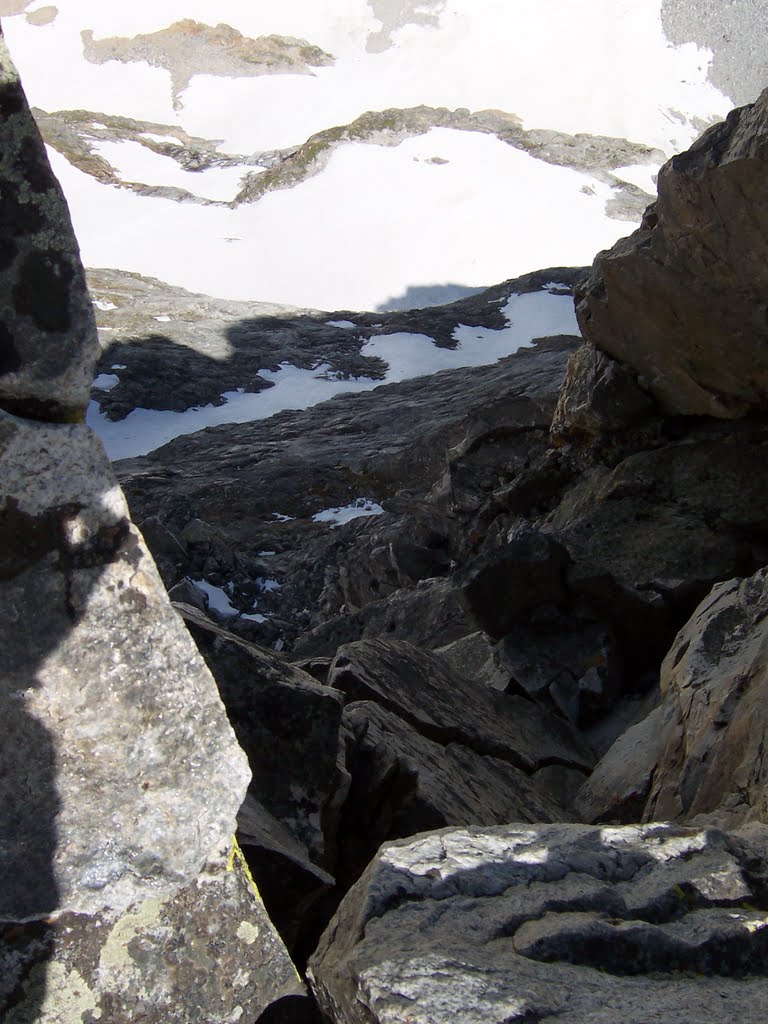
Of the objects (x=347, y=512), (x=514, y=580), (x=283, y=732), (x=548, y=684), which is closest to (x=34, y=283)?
(x=283, y=732)

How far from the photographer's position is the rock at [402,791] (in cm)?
457

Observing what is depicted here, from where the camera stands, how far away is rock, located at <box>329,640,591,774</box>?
230 inches

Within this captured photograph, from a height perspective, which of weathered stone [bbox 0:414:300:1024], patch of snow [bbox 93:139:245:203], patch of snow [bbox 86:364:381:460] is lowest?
patch of snow [bbox 86:364:381:460]

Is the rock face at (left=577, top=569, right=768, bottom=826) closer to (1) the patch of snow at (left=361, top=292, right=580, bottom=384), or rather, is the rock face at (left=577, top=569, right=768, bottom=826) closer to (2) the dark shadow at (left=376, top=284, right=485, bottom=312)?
(1) the patch of snow at (left=361, top=292, right=580, bottom=384)

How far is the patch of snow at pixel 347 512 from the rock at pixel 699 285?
9.95 metres

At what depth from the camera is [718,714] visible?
15.9 ft

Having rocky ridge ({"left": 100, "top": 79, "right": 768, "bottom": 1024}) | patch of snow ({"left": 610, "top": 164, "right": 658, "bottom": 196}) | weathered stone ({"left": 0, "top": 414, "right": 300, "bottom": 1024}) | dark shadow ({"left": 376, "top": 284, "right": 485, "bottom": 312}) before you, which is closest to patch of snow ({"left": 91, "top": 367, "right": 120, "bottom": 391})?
rocky ridge ({"left": 100, "top": 79, "right": 768, "bottom": 1024})

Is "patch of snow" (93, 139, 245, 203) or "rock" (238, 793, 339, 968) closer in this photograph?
"rock" (238, 793, 339, 968)

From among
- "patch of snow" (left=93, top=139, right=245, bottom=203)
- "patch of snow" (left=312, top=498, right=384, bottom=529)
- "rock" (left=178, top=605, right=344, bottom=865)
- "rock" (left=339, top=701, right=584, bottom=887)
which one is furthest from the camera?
"patch of snow" (left=93, top=139, right=245, bottom=203)

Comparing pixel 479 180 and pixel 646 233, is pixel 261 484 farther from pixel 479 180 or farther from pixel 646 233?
pixel 479 180

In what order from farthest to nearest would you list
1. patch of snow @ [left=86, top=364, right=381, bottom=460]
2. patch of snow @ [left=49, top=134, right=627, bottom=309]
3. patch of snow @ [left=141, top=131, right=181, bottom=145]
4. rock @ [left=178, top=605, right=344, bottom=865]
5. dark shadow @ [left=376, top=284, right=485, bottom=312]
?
1. patch of snow @ [left=141, top=131, right=181, bottom=145]
2. patch of snow @ [left=49, top=134, right=627, bottom=309]
3. dark shadow @ [left=376, top=284, right=485, bottom=312]
4. patch of snow @ [left=86, top=364, right=381, bottom=460]
5. rock @ [left=178, top=605, right=344, bottom=865]

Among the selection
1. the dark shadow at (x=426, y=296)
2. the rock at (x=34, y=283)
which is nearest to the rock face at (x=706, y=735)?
the rock at (x=34, y=283)

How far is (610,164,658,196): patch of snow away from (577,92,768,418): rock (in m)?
38.9

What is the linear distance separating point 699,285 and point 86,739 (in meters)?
6.49
